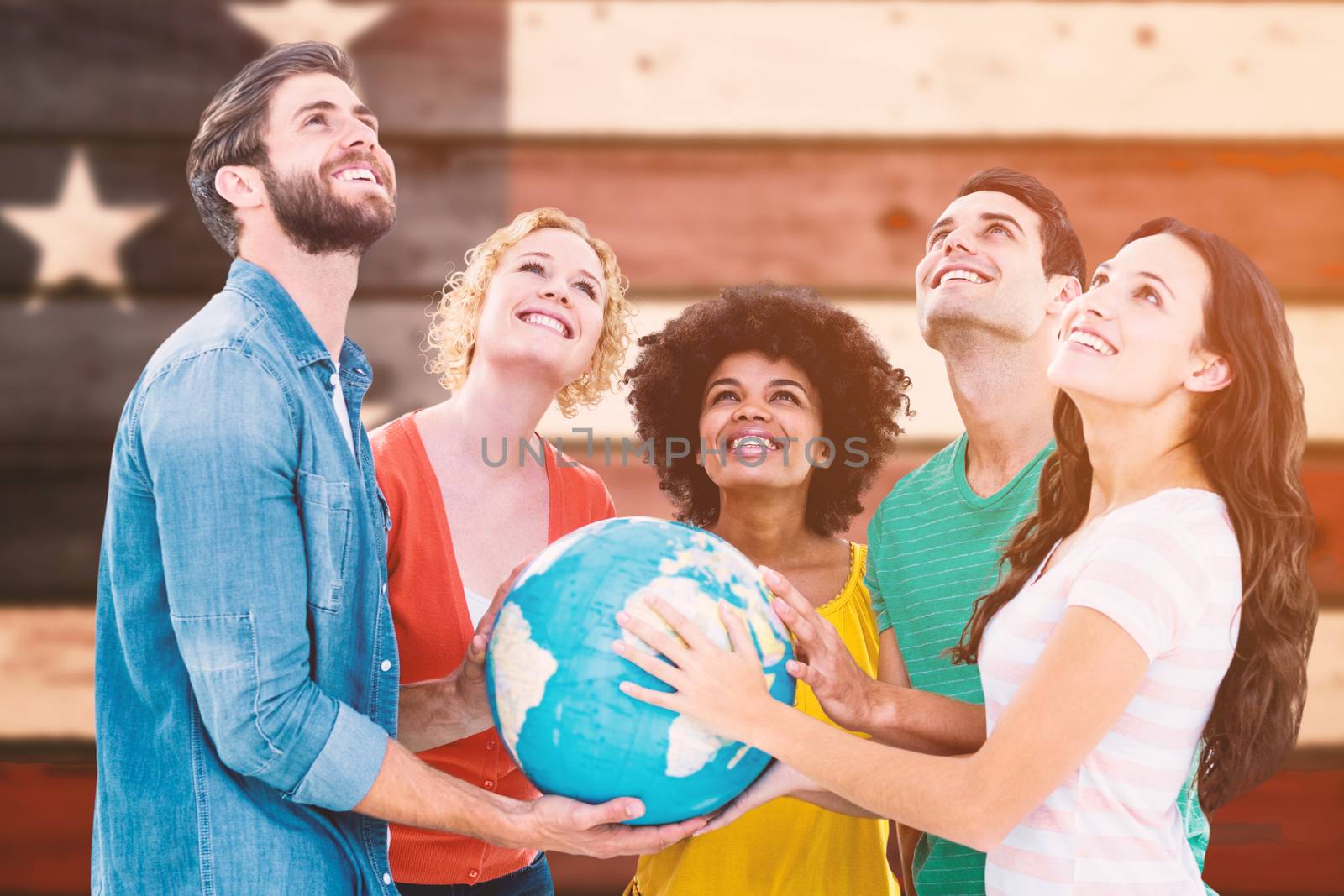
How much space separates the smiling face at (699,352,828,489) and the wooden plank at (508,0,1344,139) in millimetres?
1376

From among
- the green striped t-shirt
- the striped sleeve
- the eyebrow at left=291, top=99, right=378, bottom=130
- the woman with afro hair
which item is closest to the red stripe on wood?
the woman with afro hair

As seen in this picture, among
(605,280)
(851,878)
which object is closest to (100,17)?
(605,280)

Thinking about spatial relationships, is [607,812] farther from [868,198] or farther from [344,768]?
[868,198]

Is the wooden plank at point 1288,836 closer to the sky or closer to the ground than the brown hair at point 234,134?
closer to the ground

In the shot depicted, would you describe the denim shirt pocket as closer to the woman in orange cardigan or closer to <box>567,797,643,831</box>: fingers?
the woman in orange cardigan

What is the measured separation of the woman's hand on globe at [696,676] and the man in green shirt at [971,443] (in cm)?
73

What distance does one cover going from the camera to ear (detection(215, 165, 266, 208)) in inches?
75.5

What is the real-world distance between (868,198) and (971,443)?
56.3 inches

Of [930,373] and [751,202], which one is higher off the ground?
[751,202]

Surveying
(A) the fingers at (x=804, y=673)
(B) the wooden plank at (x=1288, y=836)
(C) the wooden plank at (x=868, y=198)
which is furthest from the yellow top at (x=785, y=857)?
(B) the wooden plank at (x=1288, y=836)

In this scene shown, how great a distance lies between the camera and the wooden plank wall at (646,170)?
11.7 feet

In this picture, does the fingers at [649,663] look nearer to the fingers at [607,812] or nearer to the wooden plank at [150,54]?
the fingers at [607,812]

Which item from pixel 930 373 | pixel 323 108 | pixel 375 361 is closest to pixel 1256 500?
pixel 323 108

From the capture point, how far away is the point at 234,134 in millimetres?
1945
